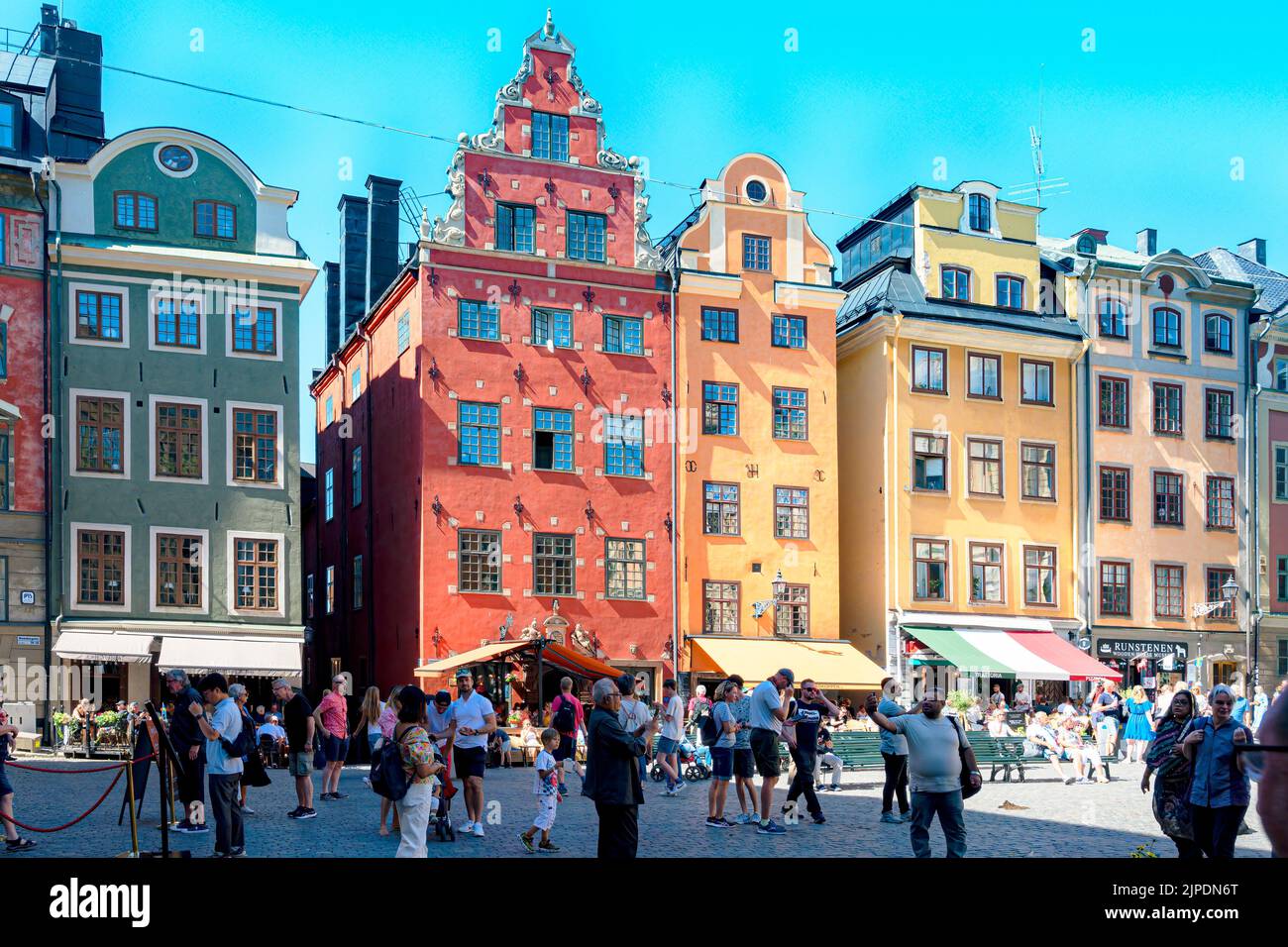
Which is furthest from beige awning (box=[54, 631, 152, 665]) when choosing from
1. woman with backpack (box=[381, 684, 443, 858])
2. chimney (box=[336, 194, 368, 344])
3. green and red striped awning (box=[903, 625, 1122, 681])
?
woman with backpack (box=[381, 684, 443, 858])

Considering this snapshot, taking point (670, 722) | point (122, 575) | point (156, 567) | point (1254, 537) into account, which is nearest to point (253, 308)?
point (156, 567)

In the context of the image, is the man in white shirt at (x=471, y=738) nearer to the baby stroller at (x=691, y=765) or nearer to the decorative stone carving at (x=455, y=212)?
the baby stroller at (x=691, y=765)

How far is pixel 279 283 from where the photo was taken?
3422cm

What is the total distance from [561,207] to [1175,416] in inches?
805

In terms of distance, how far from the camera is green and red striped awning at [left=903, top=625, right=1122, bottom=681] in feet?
122

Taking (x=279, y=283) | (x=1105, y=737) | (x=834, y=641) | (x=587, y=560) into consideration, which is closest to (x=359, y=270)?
(x=279, y=283)

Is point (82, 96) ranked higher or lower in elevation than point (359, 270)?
higher

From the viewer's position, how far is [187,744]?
587 inches

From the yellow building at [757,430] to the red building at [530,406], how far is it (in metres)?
0.91

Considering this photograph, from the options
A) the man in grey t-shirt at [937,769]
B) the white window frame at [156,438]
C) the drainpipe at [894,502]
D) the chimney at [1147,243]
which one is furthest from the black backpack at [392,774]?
the chimney at [1147,243]

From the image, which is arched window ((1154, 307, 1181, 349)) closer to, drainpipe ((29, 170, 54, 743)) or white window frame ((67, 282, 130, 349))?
white window frame ((67, 282, 130, 349))

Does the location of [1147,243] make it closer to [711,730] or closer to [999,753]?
[999,753]

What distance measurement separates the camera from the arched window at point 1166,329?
43.0 meters
